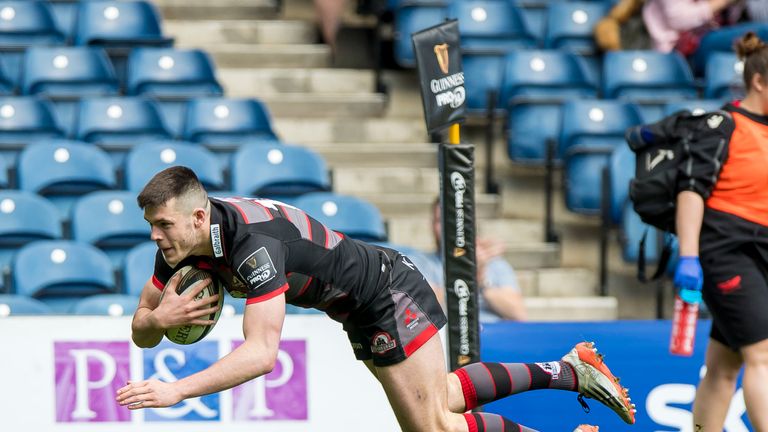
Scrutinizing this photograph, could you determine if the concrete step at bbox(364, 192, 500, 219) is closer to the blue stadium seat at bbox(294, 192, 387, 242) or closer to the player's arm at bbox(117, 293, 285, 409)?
the blue stadium seat at bbox(294, 192, 387, 242)

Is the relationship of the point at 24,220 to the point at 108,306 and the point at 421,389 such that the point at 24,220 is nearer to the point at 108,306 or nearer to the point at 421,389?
the point at 108,306

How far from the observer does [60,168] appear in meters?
8.27

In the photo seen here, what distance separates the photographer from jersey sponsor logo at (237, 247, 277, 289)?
475cm

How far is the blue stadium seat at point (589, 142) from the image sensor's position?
907 cm

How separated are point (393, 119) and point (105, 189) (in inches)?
116

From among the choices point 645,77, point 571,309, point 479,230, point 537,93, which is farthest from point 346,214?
point 645,77

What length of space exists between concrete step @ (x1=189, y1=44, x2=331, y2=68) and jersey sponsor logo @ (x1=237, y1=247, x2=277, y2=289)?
6090mm

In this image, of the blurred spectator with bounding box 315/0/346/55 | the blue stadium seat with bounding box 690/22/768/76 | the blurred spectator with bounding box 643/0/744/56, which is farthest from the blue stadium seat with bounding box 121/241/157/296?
the blue stadium seat with bounding box 690/22/768/76

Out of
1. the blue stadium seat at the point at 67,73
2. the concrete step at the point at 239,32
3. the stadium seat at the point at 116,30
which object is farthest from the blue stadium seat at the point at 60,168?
the concrete step at the point at 239,32

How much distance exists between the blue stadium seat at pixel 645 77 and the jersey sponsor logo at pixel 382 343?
538 cm

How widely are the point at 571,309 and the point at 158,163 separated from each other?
2.98 meters

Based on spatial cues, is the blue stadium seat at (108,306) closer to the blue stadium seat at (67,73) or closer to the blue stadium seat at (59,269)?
the blue stadium seat at (59,269)

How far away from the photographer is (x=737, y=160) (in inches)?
236

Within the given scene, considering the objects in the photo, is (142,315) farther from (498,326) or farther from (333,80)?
(333,80)
